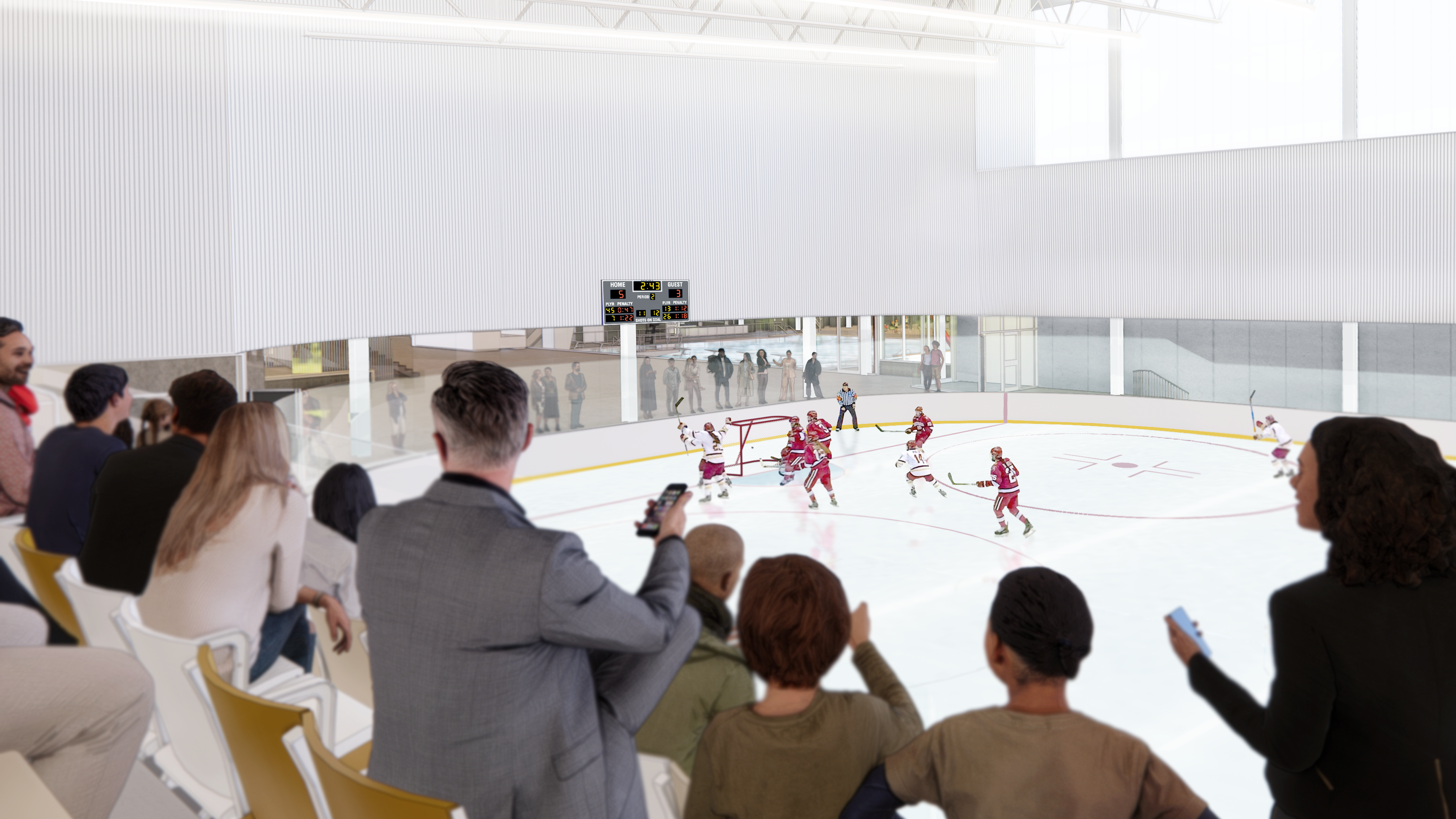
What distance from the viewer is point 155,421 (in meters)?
5.99

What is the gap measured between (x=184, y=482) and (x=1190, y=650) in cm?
308

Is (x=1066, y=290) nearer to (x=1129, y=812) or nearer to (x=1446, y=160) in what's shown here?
(x=1446, y=160)

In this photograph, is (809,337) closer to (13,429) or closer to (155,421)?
(155,421)

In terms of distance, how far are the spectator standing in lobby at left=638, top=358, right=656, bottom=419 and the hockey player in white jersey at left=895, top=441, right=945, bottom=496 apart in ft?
17.0

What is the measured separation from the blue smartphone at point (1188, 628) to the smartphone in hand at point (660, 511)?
1156mm

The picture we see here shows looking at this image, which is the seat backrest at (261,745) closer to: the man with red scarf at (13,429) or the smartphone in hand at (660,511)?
the smartphone in hand at (660,511)

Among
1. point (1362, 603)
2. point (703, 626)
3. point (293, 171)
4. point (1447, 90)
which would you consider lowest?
point (703, 626)

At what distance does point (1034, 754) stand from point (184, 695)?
2.21m

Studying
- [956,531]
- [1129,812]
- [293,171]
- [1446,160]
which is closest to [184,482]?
[1129,812]

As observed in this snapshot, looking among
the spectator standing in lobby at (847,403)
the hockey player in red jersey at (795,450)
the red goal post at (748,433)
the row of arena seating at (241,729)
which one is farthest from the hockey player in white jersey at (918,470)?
the row of arena seating at (241,729)

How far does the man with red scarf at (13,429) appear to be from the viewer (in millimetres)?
4175

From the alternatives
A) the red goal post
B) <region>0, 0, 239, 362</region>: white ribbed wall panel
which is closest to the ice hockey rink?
the red goal post

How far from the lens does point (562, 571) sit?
1945mm

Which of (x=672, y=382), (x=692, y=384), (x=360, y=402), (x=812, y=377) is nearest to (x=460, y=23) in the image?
(x=360, y=402)
